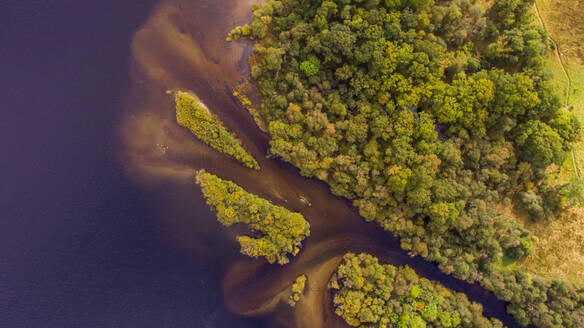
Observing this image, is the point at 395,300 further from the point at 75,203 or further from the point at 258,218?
the point at 75,203

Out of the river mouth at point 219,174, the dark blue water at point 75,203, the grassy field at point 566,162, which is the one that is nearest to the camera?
the grassy field at point 566,162

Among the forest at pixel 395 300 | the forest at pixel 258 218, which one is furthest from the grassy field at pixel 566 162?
the forest at pixel 258 218

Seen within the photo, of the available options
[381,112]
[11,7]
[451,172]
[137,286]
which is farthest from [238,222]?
[11,7]

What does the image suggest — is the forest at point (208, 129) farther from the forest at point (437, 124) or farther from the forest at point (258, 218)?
the forest at point (437, 124)

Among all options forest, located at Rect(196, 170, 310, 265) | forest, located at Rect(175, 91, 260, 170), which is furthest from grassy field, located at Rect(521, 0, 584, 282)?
forest, located at Rect(175, 91, 260, 170)

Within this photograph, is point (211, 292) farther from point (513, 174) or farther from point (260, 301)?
point (513, 174)

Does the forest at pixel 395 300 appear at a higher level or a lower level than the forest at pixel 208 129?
lower

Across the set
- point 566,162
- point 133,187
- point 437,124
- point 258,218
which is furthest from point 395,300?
point 133,187
